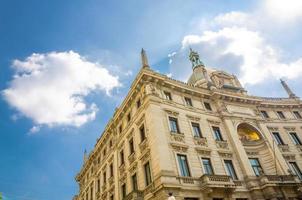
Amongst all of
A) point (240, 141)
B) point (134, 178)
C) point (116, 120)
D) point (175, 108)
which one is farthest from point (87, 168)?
point (240, 141)

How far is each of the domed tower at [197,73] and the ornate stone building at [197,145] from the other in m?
0.56

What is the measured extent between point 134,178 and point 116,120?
9.21m

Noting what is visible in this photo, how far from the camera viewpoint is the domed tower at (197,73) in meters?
35.9

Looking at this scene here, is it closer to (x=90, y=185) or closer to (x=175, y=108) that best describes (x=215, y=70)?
(x=175, y=108)

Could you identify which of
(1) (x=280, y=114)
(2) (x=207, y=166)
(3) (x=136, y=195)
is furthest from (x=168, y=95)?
(1) (x=280, y=114)

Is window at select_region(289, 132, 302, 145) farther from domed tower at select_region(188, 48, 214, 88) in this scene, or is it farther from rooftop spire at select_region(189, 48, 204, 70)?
rooftop spire at select_region(189, 48, 204, 70)

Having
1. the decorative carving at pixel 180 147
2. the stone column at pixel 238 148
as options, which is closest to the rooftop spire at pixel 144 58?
the decorative carving at pixel 180 147

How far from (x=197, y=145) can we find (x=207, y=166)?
2197 millimetres

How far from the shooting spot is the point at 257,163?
90.3 feet

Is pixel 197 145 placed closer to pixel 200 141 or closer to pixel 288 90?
pixel 200 141

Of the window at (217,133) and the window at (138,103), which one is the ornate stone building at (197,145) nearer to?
the window at (217,133)

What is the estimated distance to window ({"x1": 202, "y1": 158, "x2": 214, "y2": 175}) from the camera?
912 inches

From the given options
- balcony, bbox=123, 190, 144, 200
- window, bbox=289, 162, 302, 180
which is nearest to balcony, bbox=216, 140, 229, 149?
window, bbox=289, 162, 302, 180

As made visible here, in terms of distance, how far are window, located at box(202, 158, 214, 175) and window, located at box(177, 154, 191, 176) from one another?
1972 millimetres
